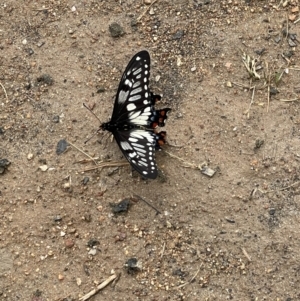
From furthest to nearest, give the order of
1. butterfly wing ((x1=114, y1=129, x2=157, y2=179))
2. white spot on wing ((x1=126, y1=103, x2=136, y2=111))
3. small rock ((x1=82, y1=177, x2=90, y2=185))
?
small rock ((x1=82, y1=177, x2=90, y2=185))
white spot on wing ((x1=126, y1=103, x2=136, y2=111))
butterfly wing ((x1=114, y1=129, x2=157, y2=179))

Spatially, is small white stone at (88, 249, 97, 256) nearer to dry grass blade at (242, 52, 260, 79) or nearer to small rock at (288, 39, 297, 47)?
dry grass blade at (242, 52, 260, 79)

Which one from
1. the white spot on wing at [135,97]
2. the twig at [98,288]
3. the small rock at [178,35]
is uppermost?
the small rock at [178,35]

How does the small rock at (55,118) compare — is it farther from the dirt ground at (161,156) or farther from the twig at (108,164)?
the twig at (108,164)

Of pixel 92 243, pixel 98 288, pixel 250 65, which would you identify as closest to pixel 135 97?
pixel 250 65

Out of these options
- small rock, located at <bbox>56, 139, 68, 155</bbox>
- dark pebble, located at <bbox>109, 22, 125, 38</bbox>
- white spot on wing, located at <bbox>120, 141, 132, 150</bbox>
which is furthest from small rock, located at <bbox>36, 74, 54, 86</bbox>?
white spot on wing, located at <bbox>120, 141, 132, 150</bbox>

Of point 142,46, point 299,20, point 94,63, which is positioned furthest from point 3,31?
point 299,20

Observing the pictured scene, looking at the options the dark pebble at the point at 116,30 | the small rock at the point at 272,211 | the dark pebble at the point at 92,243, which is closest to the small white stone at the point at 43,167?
the dark pebble at the point at 92,243

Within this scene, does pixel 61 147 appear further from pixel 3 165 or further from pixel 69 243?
pixel 69 243
